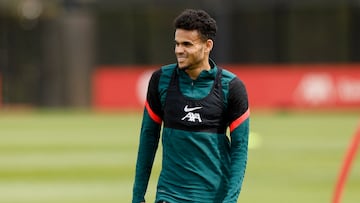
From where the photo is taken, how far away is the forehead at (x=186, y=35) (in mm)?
7043

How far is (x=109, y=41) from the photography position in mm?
42562

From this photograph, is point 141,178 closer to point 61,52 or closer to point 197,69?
point 197,69

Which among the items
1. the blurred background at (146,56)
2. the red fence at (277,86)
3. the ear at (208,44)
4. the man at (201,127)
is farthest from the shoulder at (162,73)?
the red fence at (277,86)

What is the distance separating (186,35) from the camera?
23.1 feet

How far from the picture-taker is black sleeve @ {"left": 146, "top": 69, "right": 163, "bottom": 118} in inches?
286

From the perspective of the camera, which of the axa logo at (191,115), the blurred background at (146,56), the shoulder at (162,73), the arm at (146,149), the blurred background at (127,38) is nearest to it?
the axa logo at (191,115)

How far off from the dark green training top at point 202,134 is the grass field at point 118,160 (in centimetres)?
724

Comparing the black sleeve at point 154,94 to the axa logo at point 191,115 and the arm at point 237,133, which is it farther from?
the arm at point 237,133

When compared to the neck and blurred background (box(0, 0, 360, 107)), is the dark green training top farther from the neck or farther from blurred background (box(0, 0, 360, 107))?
blurred background (box(0, 0, 360, 107))

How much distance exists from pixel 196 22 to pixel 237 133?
0.77 m

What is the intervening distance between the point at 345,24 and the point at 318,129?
14.4 metres

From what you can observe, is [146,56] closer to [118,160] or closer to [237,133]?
[118,160]

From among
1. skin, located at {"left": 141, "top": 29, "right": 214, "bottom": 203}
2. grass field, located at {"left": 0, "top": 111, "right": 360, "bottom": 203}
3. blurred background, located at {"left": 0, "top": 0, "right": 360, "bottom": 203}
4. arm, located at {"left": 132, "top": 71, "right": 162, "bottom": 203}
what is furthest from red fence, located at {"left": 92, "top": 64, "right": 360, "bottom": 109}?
skin, located at {"left": 141, "top": 29, "right": 214, "bottom": 203}

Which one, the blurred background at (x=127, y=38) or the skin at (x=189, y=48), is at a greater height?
the skin at (x=189, y=48)
